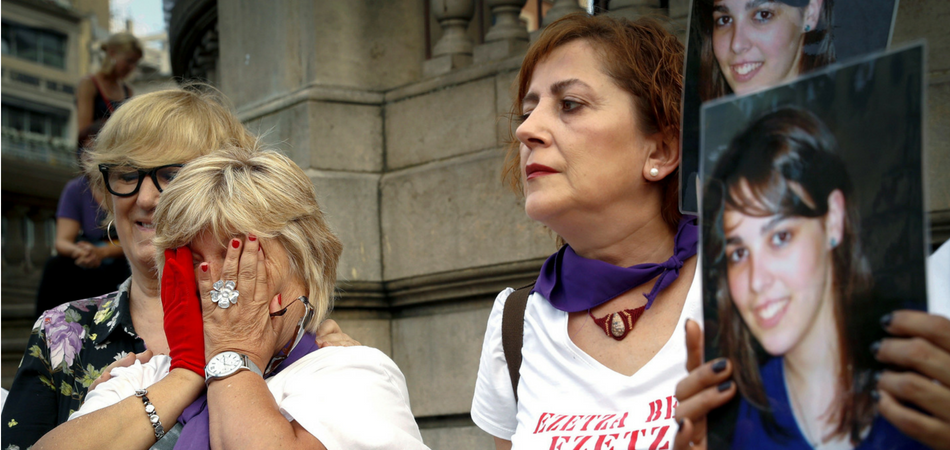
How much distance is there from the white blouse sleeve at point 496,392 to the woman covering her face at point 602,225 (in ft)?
0.05

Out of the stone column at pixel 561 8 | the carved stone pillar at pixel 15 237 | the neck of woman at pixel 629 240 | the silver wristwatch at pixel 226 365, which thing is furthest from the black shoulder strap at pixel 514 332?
the carved stone pillar at pixel 15 237

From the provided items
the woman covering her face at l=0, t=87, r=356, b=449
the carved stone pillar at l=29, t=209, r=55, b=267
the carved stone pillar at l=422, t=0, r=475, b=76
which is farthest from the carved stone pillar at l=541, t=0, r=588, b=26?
the carved stone pillar at l=29, t=209, r=55, b=267

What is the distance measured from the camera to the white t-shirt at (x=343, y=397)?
206 cm

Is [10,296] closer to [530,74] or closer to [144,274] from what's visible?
[144,274]

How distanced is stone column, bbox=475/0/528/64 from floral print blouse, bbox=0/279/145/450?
2299 mm

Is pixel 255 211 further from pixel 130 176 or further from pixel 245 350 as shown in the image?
pixel 130 176

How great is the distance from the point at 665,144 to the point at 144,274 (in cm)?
161

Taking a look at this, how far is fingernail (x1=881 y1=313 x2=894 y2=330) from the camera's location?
3.63 ft

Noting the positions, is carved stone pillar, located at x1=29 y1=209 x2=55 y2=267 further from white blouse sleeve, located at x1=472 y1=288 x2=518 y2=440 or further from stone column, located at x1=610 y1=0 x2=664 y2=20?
white blouse sleeve, located at x1=472 y1=288 x2=518 y2=440

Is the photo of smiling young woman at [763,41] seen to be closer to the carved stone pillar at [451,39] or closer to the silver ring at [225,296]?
the silver ring at [225,296]

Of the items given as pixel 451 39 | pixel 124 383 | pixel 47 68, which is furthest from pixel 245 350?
pixel 47 68

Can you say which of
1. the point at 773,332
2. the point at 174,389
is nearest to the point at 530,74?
the point at 174,389

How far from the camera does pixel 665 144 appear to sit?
220 cm

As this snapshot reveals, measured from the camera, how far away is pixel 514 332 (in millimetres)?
2301
